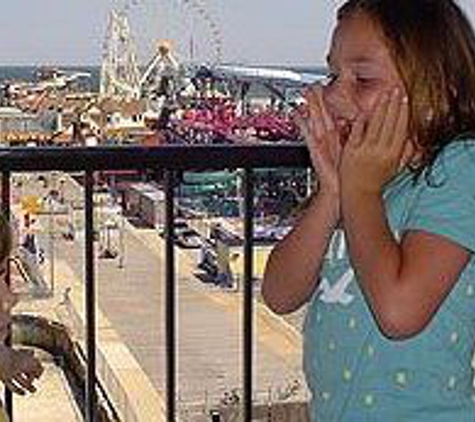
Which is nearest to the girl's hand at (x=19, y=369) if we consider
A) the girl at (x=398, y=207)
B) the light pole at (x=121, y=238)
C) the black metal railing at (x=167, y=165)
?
the black metal railing at (x=167, y=165)

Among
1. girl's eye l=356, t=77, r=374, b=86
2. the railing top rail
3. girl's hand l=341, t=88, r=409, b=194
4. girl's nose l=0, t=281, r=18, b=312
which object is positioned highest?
girl's eye l=356, t=77, r=374, b=86

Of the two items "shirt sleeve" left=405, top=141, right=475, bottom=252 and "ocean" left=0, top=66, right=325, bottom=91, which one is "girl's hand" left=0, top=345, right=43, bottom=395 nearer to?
"shirt sleeve" left=405, top=141, right=475, bottom=252

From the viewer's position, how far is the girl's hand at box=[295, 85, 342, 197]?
1787 mm

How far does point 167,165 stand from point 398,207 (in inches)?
45.6

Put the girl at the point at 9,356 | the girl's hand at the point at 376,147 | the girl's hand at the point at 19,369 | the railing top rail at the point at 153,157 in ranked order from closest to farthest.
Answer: the girl's hand at the point at 376,147 → the girl at the point at 9,356 → the girl's hand at the point at 19,369 → the railing top rail at the point at 153,157

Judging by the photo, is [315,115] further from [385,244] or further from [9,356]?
[9,356]

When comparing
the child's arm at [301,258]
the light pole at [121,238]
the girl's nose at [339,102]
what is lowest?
the light pole at [121,238]

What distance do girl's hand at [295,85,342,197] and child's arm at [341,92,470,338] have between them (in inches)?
2.9

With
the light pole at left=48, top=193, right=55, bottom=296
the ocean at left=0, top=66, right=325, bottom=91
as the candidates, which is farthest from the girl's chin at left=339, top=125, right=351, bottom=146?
the ocean at left=0, top=66, right=325, bottom=91

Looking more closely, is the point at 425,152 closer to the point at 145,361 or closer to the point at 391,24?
the point at 391,24

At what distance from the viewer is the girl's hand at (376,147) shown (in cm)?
169

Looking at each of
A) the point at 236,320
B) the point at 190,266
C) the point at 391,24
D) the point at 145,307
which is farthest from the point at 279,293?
the point at 190,266

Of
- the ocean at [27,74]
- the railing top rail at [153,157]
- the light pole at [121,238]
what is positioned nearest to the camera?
the railing top rail at [153,157]

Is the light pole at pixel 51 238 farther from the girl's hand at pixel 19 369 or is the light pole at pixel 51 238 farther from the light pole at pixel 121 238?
the girl's hand at pixel 19 369
